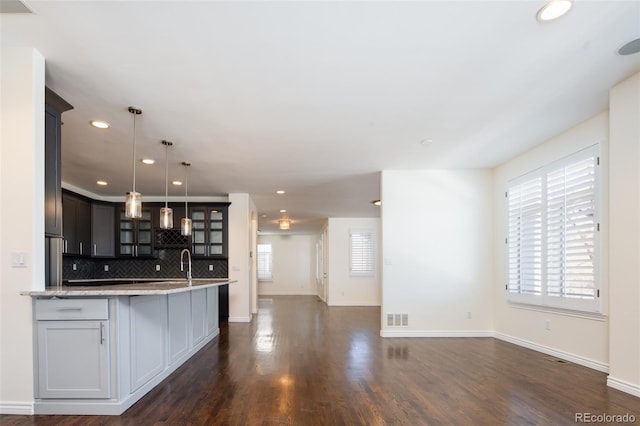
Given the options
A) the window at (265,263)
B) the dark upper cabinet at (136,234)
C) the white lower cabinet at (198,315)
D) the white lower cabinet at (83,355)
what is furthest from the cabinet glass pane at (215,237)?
the window at (265,263)

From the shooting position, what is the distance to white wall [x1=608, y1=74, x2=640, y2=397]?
3.14 metres

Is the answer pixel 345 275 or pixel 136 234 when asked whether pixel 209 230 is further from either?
pixel 345 275

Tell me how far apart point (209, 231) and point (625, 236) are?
6.57 meters

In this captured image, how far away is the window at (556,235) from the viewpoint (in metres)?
3.93

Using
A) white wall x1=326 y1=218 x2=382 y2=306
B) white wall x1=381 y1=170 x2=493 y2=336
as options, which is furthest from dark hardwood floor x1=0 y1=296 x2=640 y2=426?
white wall x1=326 y1=218 x2=382 y2=306

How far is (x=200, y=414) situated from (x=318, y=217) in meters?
8.25

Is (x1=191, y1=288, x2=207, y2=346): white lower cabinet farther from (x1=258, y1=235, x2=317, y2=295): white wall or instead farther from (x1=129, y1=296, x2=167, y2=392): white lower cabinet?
(x1=258, y1=235, x2=317, y2=295): white wall

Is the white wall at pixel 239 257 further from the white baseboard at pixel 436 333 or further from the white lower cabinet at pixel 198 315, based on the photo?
the white baseboard at pixel 436 333

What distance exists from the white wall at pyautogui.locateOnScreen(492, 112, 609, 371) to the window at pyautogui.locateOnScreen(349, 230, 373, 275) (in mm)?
5148

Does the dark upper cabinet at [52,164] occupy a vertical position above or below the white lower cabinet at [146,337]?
above

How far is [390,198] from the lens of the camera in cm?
591

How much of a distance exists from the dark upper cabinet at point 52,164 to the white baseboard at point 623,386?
15.8 ft

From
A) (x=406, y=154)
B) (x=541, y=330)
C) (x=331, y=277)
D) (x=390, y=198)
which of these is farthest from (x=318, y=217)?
(x=541, y=330)

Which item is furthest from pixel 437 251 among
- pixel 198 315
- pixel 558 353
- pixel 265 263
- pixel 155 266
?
pixel 265 263
